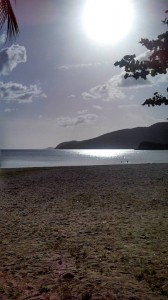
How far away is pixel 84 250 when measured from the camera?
899 centimetres

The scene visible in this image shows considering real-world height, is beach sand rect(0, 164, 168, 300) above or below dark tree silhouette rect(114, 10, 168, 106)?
below

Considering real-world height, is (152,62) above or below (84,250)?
above

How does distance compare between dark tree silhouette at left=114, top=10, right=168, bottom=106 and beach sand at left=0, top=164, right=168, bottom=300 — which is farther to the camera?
beach sand at left=0, top=164, right=168, bottom=300

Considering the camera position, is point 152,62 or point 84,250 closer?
point 152,62

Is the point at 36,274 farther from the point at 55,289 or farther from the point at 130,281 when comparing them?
the point at 130,281

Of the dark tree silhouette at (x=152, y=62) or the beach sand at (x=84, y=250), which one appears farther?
the beach sand at (x=84, y=250)

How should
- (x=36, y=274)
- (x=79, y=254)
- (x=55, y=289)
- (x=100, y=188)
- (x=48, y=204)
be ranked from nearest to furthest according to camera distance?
(x=55, y=289)
(x=36, y=274)
(x=79, y=254)
(x=48, y=204)
(x=100, y=188)

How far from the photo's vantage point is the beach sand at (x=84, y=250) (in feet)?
21.4

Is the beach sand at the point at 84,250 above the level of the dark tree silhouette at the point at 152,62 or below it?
below

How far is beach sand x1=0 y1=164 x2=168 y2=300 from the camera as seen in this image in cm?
652

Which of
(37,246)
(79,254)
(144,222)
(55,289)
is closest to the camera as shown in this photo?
(55,289)

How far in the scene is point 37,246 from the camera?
9.46 m

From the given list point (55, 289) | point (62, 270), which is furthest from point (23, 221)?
point (55, 289)

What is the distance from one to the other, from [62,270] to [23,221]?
5.79 metres
